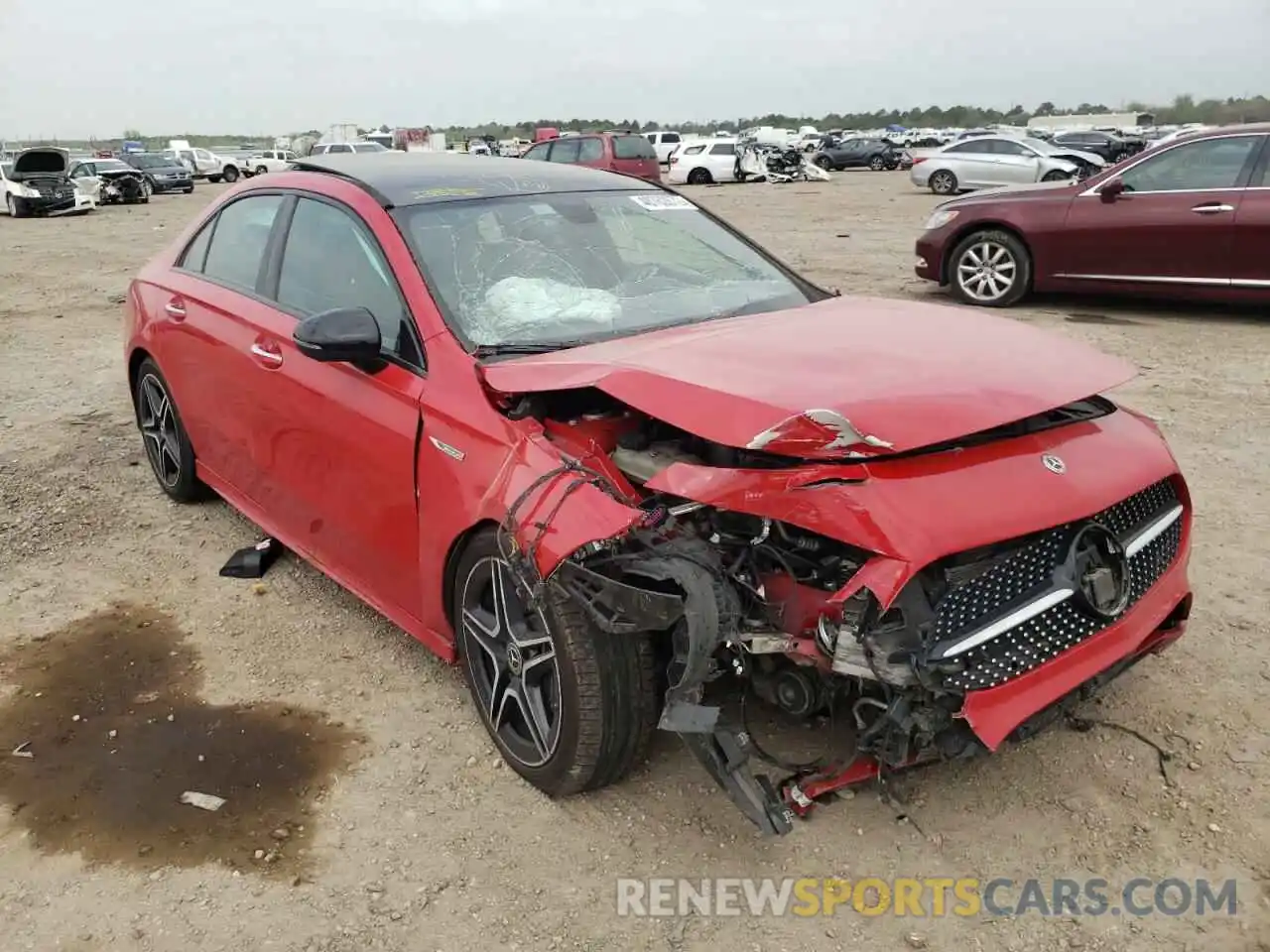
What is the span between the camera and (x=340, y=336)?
2949 millimetres

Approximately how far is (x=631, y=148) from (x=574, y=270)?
21414mm

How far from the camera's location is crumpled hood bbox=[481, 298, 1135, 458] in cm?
236

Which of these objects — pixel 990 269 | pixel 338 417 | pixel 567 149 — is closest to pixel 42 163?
pixel 567 149

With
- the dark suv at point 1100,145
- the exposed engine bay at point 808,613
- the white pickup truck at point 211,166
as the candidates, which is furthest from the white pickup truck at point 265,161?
the exposed engine bay at point 808,613

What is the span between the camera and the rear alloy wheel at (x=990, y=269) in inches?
362

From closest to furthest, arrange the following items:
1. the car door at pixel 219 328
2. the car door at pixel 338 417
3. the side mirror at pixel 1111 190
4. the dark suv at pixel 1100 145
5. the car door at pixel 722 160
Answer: the car door at pixel 338 417
the car door at pixel 219 328
the side mirror at pixel 1111 190
the car door at pixel 722 160
the dark suv at pixel 1100 145

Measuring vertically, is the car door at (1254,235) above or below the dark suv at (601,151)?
below

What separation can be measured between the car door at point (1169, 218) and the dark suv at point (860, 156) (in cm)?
3470

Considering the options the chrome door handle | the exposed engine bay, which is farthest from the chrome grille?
the chrome door handle

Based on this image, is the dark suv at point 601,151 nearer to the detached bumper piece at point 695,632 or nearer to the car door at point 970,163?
the car door at point 970,163

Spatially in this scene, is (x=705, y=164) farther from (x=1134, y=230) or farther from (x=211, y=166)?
(x=1134, y=230)

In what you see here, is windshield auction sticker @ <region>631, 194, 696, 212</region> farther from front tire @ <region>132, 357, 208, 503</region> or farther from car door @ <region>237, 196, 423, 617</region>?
front tire @ <region>132, 357, 208, 503</region>

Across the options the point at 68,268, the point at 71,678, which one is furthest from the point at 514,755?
the point at 68,268

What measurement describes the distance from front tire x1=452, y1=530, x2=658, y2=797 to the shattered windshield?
2.54 feet
